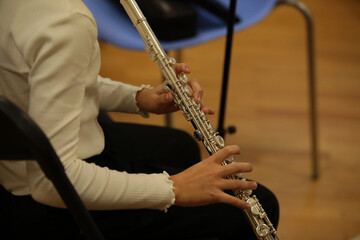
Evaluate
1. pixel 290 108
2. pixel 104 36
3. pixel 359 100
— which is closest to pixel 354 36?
pixel 359 100

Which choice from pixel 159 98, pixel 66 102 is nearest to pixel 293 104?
pixel 159 98

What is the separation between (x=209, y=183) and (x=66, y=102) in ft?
0.79

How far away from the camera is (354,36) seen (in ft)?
7.68

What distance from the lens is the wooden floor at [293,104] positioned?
4.89ft

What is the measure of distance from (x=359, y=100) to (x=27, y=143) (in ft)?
5.58

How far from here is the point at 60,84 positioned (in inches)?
24.1

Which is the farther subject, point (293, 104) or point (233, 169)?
point (293, 104)

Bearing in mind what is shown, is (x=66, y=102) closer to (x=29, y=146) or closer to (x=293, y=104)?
(x=29, y=146)

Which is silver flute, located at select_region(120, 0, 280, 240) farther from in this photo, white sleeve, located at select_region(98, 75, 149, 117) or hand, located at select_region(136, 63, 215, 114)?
white sleeve, located at select_region(98, 75, 149, 117)

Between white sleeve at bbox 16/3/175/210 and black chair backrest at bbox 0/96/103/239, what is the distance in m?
0.07

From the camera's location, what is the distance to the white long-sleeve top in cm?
60

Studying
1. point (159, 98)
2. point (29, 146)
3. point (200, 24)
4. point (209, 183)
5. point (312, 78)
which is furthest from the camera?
point (312, 78)

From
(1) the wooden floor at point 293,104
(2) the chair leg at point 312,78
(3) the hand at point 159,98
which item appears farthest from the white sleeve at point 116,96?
(2) the chair leg at point 312,78

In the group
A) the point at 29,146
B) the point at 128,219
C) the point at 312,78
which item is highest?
the point at 29,146
